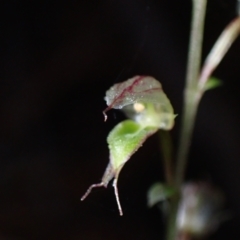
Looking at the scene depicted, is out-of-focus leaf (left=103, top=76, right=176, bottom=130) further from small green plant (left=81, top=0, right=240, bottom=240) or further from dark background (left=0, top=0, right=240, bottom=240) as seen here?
dark background (left=0, top=0, right=240, bottom=240)

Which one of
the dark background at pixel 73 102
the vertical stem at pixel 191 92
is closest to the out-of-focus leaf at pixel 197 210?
the vertical stem at pixel 191 92

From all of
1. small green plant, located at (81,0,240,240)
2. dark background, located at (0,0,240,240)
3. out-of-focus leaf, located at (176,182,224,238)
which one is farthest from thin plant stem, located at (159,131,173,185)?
dark background, located at (0,0,240,240)

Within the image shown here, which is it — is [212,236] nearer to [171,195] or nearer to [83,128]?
[83,128]

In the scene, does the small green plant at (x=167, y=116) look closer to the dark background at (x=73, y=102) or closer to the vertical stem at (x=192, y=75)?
the vertical stem at (x=192, y=75)

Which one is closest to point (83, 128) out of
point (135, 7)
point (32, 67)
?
point (32, 67)

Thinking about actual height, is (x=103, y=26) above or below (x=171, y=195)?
above

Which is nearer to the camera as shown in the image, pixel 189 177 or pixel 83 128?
pixel 83 128

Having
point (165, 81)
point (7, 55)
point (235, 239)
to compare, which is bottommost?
point (235, 239)
